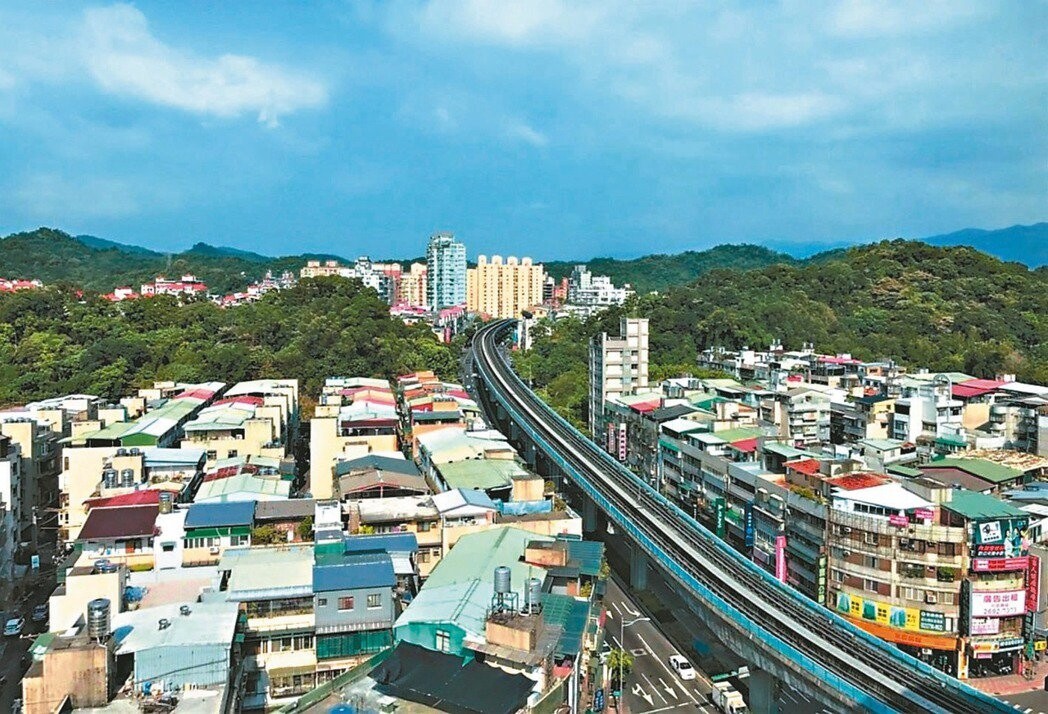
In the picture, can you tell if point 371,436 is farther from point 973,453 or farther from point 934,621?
point 973,453

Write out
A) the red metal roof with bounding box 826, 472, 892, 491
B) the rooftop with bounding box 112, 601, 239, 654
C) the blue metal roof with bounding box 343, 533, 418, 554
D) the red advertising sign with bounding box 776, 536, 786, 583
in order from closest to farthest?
the rooftop with bounding box 112, 601, 239, 654 → the blue metal roof with bounding box 343, 533, 418, 554 → the red metal roof with bounding box 826, 472, 892, 491 → the red advertising sign with bounding box 776, 536, 786, 583

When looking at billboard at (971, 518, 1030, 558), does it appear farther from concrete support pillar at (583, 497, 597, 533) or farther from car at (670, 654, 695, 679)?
concrete support pillar at (583, 497, 597, 533)

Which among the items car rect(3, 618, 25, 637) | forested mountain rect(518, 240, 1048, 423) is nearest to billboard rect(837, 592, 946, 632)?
car rect(3, 618, 25, 637)

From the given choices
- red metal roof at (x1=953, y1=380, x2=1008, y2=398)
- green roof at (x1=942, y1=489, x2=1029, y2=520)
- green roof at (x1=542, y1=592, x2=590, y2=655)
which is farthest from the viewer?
→ red metal roof at (x1=953, y1=380, x2=1008, y2=398)

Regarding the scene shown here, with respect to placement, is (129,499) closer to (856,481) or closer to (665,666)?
(665,666)

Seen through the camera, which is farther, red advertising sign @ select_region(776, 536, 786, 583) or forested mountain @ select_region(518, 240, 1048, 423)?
forested mountain @ select_region(518, 240, 1048, 423)

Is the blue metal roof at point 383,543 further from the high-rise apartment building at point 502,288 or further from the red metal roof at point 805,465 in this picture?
the high-rise apartment building at point 502,288

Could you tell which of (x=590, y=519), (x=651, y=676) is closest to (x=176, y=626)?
(x=651, y=676)

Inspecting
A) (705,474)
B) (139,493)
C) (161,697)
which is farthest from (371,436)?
(161,697)
